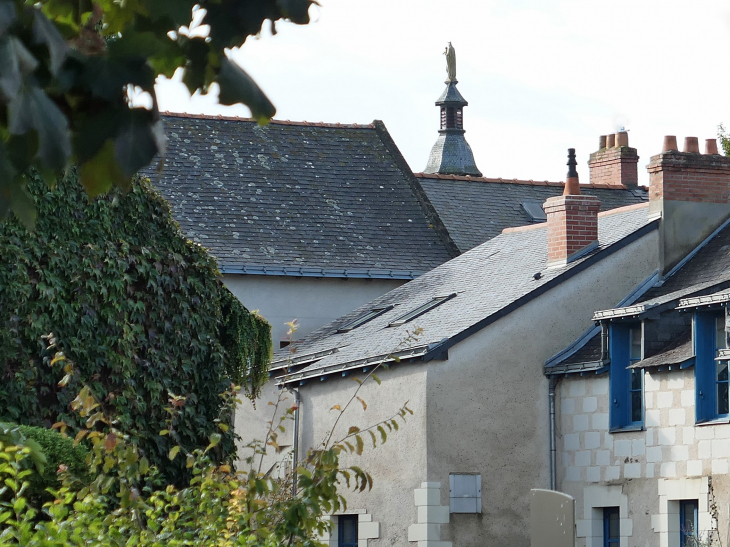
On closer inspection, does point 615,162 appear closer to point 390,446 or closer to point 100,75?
point 390,446

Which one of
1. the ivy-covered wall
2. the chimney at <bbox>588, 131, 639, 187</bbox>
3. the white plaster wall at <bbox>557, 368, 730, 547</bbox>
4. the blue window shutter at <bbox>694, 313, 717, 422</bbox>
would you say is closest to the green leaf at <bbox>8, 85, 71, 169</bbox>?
the ivy-covered wall

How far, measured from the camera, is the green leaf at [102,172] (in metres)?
2.25

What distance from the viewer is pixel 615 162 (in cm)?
3606

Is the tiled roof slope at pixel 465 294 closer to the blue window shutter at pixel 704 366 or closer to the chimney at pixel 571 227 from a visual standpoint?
the chimney at pixel 571 227

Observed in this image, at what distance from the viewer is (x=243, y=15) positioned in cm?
232

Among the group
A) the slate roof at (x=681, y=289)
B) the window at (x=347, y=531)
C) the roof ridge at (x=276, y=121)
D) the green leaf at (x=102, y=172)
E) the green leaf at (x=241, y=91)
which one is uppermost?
the roof ridge at (x=276, y=121)

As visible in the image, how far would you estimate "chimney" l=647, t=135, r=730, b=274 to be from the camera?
18984 millimetres

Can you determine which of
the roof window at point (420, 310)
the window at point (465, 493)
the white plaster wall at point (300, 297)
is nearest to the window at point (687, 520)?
the window at point (465, 493)

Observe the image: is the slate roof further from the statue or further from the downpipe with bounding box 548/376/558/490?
the statue

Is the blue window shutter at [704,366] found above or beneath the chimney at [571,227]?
beneath

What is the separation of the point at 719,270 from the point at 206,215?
12.6 meters

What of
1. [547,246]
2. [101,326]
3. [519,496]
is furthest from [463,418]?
[101,326]

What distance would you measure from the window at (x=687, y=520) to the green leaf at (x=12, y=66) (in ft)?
48.4

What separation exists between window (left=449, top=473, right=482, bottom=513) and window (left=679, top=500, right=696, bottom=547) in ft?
10.3
